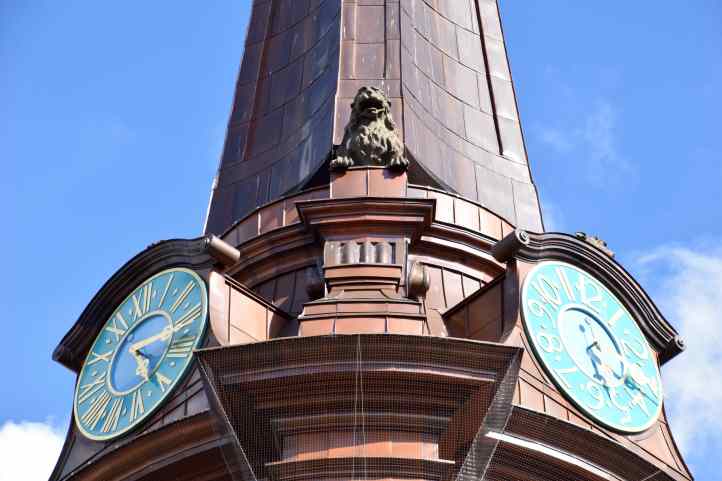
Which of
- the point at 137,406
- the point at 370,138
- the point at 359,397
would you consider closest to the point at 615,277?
the point at 370,138

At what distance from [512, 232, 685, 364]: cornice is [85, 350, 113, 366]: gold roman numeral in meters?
6.73

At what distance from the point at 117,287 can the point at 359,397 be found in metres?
5.40

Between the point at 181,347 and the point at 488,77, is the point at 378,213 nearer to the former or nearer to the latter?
the point at 181,347

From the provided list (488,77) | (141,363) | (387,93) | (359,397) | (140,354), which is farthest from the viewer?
(488,77)

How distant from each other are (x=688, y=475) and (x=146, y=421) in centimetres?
836

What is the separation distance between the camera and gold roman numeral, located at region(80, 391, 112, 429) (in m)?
31.8

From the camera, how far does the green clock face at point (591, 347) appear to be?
31.3m

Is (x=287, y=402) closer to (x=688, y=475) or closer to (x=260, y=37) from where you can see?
(x=688, y=475)

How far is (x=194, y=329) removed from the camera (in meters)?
31.2

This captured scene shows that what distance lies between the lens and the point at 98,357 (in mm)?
32781

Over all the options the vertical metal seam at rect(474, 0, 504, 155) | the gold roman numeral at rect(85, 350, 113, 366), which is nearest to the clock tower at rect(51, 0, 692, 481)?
the gold roman numeral at rect(85, 350, 113, 366)

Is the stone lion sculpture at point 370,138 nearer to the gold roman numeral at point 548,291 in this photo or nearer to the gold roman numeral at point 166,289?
the gold roman numeral at point 548,291

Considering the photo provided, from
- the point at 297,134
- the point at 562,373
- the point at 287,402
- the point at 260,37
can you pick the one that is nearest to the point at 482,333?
the point at 562,373

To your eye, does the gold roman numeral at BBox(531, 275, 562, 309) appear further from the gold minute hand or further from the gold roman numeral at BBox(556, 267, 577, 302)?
the gold minute hand
